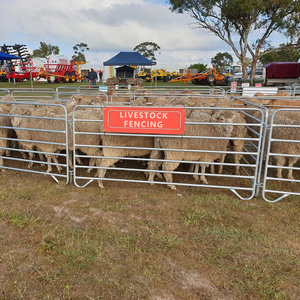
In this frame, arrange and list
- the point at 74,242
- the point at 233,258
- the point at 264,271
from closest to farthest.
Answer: the point at 264,271 → the point at 233,258 → the point at 74,242

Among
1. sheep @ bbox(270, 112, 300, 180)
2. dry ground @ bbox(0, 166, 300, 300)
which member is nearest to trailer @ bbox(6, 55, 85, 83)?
dry ground @ bbox(0, 166, 300, 300)

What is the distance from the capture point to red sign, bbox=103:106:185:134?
4.66 metres

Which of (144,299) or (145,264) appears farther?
(145,264)

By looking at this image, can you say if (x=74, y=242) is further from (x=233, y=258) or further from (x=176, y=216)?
(x=233, y=258)

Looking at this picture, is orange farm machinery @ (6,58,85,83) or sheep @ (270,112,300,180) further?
orange farm machinery @ (6,58,85,83)

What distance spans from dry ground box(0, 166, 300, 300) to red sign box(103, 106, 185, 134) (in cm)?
116

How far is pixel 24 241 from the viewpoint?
3.44 metres

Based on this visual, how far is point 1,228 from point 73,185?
1.68 m

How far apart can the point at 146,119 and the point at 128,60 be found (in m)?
20.2

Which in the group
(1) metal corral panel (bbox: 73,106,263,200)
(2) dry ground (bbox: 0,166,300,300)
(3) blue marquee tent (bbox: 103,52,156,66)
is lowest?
(2) dry ground (bbox: 0,166,300,300)

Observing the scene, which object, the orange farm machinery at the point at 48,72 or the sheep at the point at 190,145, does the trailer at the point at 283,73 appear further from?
the orange farm machinery at the point at 48,72

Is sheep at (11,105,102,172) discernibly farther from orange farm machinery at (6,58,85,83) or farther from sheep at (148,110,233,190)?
orange farm machinery at (6,58,85,83)

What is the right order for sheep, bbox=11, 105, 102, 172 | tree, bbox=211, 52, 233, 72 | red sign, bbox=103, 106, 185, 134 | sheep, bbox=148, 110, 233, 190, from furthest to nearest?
tree, bbox=211, 52, 233, 72 < sheep, bbox=11, 105, 102, 172 < sheep, bbox=148, 110, 233, 190 < red sign, bbox=103, 106, 185, 134

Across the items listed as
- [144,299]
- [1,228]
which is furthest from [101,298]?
[1,228]
